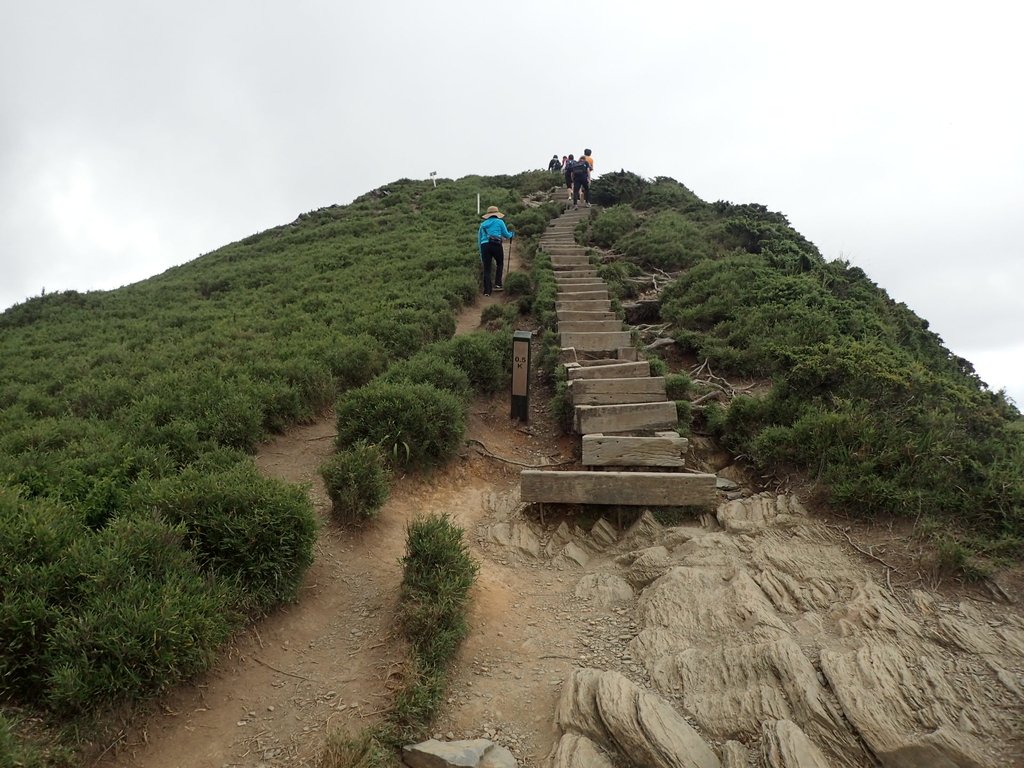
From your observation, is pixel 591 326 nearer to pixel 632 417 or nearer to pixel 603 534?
pixel 632 417

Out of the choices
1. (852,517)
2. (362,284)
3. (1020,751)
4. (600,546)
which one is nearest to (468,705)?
(600,546)

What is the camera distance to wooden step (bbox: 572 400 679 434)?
7449 millimetres

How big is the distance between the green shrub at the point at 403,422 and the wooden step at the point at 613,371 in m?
2.42

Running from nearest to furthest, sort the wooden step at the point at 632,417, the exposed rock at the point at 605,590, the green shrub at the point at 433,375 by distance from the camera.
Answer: the exposed rock at the point at 605,590
the wooden step at the point at 632,417
the green shrub at the point at 433,375

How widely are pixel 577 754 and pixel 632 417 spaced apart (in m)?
4.72

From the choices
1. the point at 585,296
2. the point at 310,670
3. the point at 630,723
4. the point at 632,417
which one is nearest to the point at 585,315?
the point at 585,296

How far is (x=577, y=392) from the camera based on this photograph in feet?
26.4

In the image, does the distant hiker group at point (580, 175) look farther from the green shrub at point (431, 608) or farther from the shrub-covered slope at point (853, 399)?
the green shrub at point (431, 608)

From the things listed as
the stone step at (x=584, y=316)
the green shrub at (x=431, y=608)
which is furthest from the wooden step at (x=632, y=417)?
→ the stone step at (x=584, y=316)

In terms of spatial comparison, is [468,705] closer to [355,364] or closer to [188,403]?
[188,403]

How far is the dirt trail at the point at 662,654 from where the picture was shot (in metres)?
3.17

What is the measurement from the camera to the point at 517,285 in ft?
45.6

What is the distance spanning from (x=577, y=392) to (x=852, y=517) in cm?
376

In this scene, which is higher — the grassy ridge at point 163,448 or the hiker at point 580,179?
the hiker at point 580,179
